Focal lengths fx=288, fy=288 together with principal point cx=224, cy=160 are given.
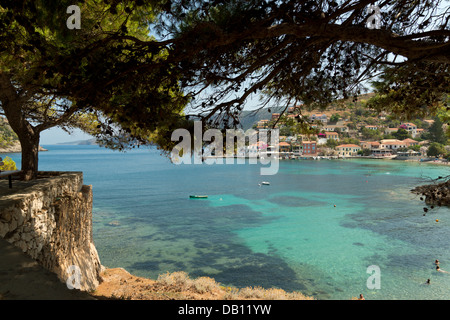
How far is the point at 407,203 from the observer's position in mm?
32031

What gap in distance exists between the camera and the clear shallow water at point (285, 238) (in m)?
14.6

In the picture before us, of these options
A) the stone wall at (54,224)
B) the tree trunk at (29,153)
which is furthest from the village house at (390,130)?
the tree trunk at (29,153)

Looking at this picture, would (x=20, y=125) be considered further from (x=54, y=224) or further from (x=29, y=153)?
(x=54, y=224)

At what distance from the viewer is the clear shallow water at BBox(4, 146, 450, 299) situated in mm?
14617

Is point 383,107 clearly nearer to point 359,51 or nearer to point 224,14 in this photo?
point 359,51

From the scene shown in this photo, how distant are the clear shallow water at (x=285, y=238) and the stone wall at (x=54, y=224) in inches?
276

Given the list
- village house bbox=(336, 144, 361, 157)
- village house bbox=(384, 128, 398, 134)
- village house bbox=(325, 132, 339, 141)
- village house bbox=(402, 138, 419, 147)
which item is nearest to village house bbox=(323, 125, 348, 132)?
village house bbox=(325, 132, 339, 141)

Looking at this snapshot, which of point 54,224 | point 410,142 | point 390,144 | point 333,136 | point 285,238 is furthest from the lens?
point 390,144

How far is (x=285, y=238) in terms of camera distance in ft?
71.2

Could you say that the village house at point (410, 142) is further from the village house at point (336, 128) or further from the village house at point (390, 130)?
the village house at point (336, 128)

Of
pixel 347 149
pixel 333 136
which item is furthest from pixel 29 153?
pixel 347 149

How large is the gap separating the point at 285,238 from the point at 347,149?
7864 cm

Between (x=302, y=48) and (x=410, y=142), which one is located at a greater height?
(x=410, y=142)

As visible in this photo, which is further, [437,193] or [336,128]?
[336,128]
